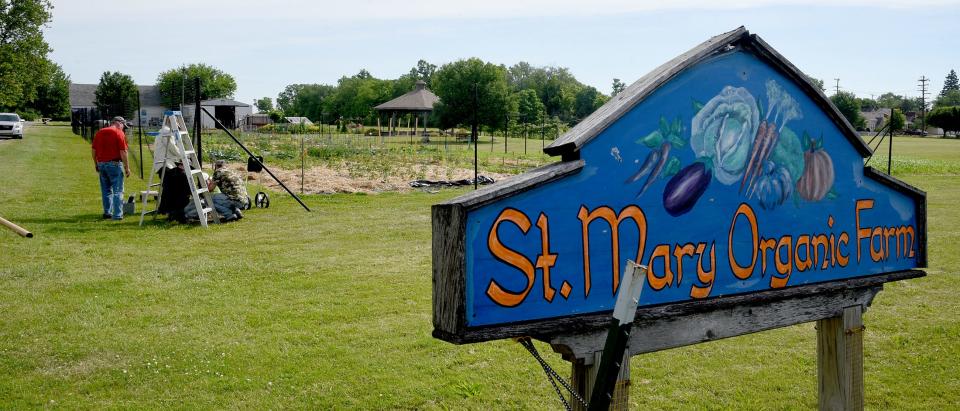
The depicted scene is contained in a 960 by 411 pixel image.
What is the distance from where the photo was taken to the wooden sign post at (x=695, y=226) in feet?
10.9

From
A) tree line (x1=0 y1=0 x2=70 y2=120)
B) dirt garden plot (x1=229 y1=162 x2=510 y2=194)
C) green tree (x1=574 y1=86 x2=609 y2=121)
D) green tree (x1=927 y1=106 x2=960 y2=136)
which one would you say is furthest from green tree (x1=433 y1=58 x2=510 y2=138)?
green tree (x1=927 y1=106 x2=960 y2=136)

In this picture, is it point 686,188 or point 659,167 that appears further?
point 686,188

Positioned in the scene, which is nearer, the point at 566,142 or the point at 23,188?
the point at 566,142

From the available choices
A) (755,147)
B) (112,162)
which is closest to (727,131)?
(755,147)

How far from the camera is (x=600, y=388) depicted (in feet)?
8.28

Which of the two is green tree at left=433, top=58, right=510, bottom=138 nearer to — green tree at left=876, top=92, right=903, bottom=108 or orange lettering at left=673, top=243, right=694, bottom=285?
orange lettering at left=673, top=243, right=694, bottom=285

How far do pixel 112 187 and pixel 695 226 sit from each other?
42.6 ft

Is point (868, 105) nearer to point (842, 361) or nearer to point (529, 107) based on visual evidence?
point (529, 107)

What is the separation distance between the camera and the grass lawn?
Answer: 6145 mm

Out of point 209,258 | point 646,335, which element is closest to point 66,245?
point 209,258

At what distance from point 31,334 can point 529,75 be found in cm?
12219

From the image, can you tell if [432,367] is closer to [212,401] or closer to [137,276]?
[212,401]

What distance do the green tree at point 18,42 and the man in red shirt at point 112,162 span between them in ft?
115

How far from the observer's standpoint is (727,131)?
401 centimetres
